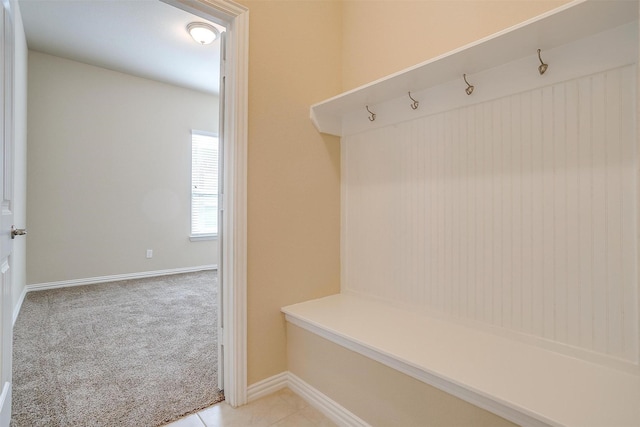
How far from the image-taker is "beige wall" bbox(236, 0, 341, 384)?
5.78ft

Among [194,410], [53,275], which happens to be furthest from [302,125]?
[53,275]

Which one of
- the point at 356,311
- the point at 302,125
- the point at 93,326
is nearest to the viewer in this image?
the point at 356,311

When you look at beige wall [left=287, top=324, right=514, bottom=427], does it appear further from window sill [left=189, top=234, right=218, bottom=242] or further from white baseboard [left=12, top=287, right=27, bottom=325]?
window sill [left=189, top=234, right=218, bottom=242]

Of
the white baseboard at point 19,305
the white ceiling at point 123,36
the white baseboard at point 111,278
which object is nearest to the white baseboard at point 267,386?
the white baseboard at point 19,305

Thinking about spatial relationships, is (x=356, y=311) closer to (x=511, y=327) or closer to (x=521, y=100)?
(x=511, y=327)

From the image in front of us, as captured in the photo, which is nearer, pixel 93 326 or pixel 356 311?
pixel 356 311

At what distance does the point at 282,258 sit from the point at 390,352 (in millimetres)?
825

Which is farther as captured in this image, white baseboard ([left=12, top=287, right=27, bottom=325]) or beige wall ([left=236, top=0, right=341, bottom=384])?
white baseboard ([left=12, top=287, right=27, bottom=325])

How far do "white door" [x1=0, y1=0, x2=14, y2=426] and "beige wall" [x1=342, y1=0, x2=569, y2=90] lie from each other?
177cm

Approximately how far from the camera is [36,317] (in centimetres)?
288

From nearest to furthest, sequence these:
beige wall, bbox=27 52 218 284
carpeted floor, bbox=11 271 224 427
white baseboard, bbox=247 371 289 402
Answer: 1. carpeted floor, bbox=11 271 224 427
2. white baseboard, bbox=247 371 289 402
3. beige wall, bbox=27 52 218 284

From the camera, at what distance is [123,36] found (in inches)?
134

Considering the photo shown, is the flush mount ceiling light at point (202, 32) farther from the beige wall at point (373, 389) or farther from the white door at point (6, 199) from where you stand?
the beige wall at point (373, 389)

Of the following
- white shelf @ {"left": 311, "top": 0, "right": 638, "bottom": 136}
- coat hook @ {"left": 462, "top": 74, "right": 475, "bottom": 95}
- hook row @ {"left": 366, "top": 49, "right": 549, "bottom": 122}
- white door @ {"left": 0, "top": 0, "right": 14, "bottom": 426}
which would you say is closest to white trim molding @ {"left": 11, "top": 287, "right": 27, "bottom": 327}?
white door @ {"left": 0, "top": 0, "right": 14, "bottom": 426}
